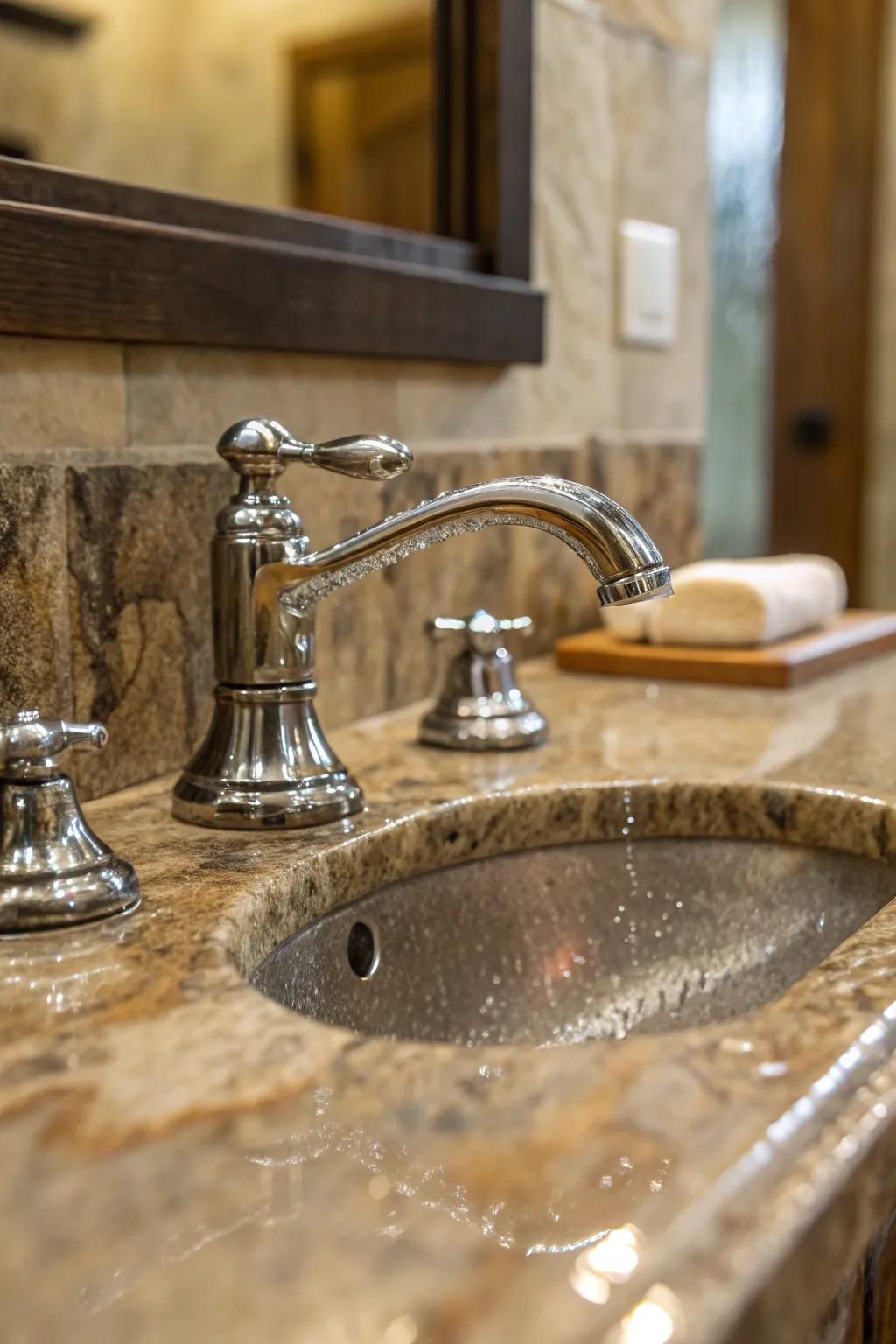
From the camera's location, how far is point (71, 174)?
723 mm

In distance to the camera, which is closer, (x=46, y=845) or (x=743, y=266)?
(x=46, y=845)

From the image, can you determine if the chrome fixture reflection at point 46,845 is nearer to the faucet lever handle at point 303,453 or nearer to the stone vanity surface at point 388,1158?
the stone vanity surface at point 388,1158

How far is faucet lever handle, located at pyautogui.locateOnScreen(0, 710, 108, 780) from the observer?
0.55 m

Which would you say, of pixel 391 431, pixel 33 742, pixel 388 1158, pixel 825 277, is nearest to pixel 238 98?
pixel 391 431

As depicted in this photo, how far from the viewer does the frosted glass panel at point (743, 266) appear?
8.37ft

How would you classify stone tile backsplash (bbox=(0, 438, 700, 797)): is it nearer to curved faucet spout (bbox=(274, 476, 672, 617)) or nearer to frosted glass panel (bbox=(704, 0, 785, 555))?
curved faucet spout (bbox=(274, 476, 672, 617))

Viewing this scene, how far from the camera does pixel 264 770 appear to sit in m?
0.69

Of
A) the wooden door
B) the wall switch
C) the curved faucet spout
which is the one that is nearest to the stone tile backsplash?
the curved faucet spout

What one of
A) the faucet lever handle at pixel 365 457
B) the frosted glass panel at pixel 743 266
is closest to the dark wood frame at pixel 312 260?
the faucet lever handle at pixel 365 457

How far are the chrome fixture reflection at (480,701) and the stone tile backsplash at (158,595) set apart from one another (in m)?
0.09

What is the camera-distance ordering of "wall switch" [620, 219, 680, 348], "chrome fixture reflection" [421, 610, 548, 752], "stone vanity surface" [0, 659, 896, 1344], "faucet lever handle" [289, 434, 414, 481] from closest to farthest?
1. "stone vanity surface" [0, 659, 896, 1344]
2. "faucet lever handle" [289, 434, 414, 481]
3. "chrome fixture reflection" [421, 610, 548, 752]
4. "wall switch" [620, 219, 680, 348]

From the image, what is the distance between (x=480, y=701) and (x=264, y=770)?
0.22 m

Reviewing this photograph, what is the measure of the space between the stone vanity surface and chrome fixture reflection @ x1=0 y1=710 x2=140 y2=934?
12 millimetres

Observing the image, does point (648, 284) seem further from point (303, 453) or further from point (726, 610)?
point (303, 453)
